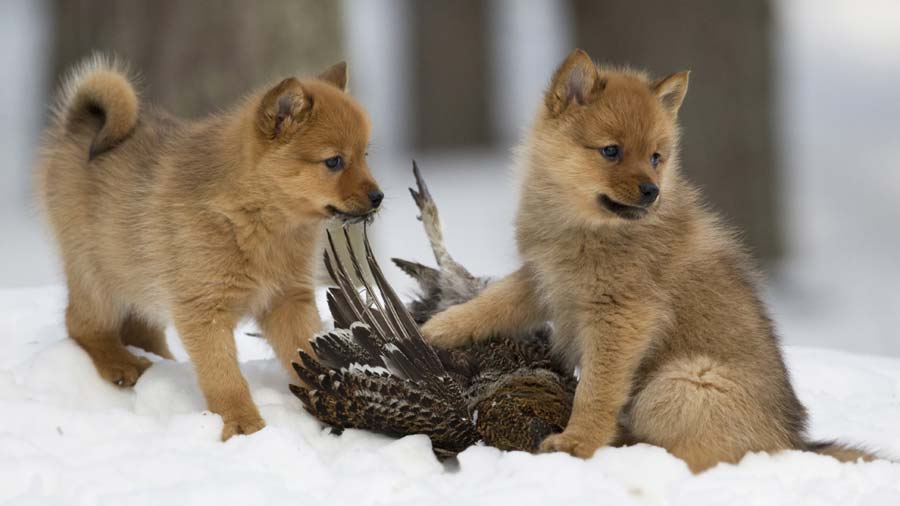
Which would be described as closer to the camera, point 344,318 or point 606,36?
point 344,318

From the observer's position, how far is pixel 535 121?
530 centimetres

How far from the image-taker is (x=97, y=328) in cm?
524

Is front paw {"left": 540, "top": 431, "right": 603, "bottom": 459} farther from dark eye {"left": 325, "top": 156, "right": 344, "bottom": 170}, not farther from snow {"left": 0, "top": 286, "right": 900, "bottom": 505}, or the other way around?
dark eye {"left": 325, "top": 156, "right": 344, "bottom": 170}

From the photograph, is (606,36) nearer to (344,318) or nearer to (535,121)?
Result: (535,121)

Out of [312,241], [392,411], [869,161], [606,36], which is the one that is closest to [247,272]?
[312,241]

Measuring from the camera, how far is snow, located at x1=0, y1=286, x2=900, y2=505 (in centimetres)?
388

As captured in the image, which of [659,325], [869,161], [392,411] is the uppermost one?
[659,325]

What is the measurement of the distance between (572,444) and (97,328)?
212 cm

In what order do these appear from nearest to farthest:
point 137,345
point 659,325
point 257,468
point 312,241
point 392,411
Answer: point 257,468, point 392,411, point 659,325, point 312,241, point 137,345

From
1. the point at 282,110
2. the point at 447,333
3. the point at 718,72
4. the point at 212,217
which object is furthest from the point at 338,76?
the point at 718,72

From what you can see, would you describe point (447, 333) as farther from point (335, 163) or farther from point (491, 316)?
point (335, 163)

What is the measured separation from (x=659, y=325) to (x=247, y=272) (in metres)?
1.60

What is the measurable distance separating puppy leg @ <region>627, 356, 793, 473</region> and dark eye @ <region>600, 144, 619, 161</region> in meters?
0.83

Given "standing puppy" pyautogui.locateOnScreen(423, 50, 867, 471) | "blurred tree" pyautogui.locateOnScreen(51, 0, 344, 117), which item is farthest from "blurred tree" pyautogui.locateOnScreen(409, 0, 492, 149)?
"standing puppy" pyautogui.locateOnScreen(423, 50, 867, 471)
